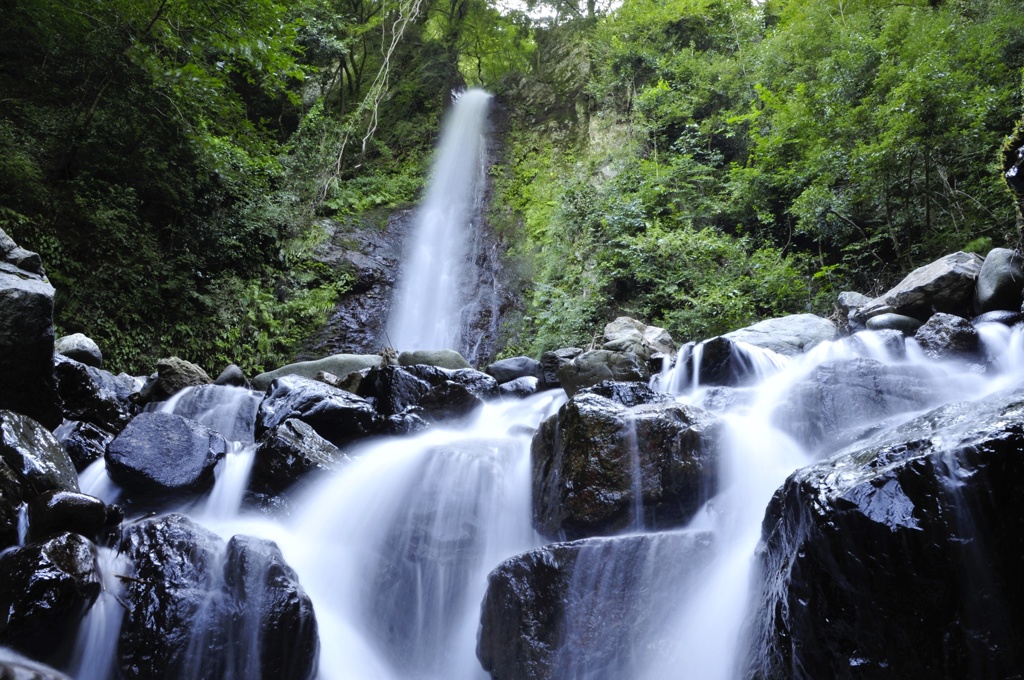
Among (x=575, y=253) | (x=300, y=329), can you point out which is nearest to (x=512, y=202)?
(x=575, y=253)

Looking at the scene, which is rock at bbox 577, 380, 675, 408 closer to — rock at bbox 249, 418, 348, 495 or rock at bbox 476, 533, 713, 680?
rock at bbox 476, 533, 713, 680

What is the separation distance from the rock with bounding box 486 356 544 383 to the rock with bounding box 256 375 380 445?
284cm

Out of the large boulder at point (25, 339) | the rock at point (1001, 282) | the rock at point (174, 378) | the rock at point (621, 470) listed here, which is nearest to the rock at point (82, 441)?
the large boulder at point (25, 339)

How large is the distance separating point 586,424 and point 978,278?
5259mm

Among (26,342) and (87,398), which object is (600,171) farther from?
(26,342)

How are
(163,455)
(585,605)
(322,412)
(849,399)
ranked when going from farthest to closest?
(322,412)
(163,455)
(849,399)
(585,605)

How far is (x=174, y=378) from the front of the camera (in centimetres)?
804

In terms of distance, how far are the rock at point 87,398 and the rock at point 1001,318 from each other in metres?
9.18

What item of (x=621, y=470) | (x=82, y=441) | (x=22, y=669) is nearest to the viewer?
(x=22, y=669)

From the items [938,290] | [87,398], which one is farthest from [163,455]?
[938,290]

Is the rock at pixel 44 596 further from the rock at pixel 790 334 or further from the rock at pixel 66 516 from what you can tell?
the rock at pixel 790 334

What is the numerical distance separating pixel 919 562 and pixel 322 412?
17.8 feet

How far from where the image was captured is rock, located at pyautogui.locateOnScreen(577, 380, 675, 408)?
5.19 metres

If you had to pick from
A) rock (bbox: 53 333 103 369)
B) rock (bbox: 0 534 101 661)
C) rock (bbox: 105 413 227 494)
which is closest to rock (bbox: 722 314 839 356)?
rock (bbox: 105 413 227 494)
